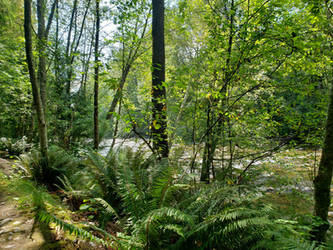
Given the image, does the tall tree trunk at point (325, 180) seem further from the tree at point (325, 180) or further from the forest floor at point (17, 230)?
the forest floor at point (17, 230)

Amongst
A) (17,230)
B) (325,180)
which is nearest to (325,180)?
(325,180)

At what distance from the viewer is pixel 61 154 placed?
373 centimetres

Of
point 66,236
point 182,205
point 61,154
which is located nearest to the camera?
point 66,236

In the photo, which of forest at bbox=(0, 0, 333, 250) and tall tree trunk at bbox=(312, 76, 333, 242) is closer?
forest at bbox=(0, 0, 333, 250)

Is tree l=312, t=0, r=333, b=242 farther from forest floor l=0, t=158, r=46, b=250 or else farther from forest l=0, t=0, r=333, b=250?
forest floor l=0, t=158, r=46, b=250

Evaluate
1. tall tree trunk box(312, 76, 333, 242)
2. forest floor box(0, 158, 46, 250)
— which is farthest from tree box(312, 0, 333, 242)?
forest floor box(0, 158, 46, 250)

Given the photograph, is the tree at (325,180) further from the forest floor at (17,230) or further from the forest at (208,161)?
the forest floor at (17,230)

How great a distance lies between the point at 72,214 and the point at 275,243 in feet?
7.06

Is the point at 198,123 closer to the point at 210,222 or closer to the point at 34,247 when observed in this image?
the point at 210,222

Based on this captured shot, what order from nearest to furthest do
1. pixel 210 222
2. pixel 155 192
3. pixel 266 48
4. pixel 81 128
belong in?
pixel 210 222
pixel 155 192
pixel 266 48
pixel 81 128

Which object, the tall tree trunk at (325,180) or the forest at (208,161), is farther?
the tall tree trunk at (325,180)

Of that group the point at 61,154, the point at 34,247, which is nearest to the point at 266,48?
the point at 34,247

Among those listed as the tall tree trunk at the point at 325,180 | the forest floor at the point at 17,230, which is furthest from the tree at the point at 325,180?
the forest floor at the point at 17,230

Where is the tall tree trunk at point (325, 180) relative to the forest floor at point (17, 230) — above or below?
above
